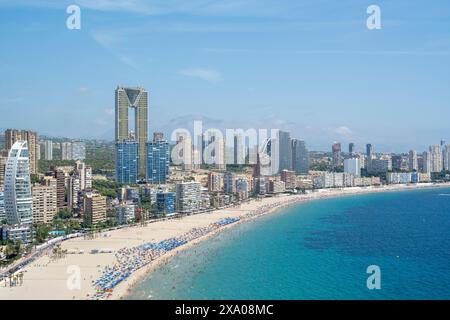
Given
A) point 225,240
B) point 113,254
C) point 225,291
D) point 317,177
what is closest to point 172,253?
point 113,254

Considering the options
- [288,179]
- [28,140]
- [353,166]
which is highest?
[28,140]

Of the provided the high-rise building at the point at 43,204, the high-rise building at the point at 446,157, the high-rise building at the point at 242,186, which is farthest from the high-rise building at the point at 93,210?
the high-rise building at the point at 446,157

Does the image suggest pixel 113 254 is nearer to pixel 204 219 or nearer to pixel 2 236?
pixel 2 236

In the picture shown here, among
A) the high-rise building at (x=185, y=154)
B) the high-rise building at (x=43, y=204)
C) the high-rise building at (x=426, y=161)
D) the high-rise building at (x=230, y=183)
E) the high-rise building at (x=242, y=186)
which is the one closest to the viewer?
the high-rise building at (x=43, y=204)

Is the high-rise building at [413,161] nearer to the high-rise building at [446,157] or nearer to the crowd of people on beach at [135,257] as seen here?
the high-rise building at [446,157]

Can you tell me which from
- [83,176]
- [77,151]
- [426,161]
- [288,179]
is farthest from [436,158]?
[83,176]

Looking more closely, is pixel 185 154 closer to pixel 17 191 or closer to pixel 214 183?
pixel 214 183
